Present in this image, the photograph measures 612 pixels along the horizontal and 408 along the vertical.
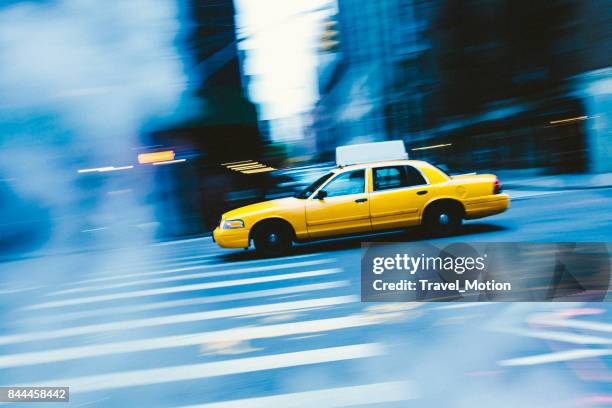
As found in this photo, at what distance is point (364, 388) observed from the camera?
3.67 m

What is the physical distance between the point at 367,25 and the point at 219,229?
52.6m

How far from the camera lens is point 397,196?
8.77 meters

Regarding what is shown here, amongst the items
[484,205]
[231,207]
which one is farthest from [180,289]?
[231,207]

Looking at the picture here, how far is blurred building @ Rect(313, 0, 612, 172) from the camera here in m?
20.7

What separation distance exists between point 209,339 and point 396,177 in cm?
488

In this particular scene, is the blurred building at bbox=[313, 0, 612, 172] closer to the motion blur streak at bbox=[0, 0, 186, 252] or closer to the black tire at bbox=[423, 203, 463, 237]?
the black tire at bbox=[423, 203, 463, 237]

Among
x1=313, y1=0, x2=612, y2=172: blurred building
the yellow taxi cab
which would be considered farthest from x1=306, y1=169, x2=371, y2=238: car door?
x1=313, y1=0, x2=612, y2=172: blurred building

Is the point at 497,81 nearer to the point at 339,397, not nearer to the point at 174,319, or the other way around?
the point at 174,319

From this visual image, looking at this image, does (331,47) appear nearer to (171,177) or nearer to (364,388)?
(171,177)

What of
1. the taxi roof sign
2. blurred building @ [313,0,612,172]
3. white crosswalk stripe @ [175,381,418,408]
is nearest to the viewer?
white crosswalk stripe @ [175,381,418,408]

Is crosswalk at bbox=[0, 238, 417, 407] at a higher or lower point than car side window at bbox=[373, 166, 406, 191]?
lower

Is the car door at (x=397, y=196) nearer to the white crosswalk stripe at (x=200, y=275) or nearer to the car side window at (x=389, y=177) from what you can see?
Answer: the car side window at (x=389, y=177)

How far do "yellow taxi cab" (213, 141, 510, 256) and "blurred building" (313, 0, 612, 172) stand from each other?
13.1 meters

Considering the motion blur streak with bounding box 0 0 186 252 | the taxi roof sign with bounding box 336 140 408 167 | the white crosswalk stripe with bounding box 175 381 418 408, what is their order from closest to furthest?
the white crosswalk stripe with bounding box 175 381 418 408 → the taxi roof sign with bounding box 336 140 408 167 → the motion blur streak with bounding box 0 0 186 252
